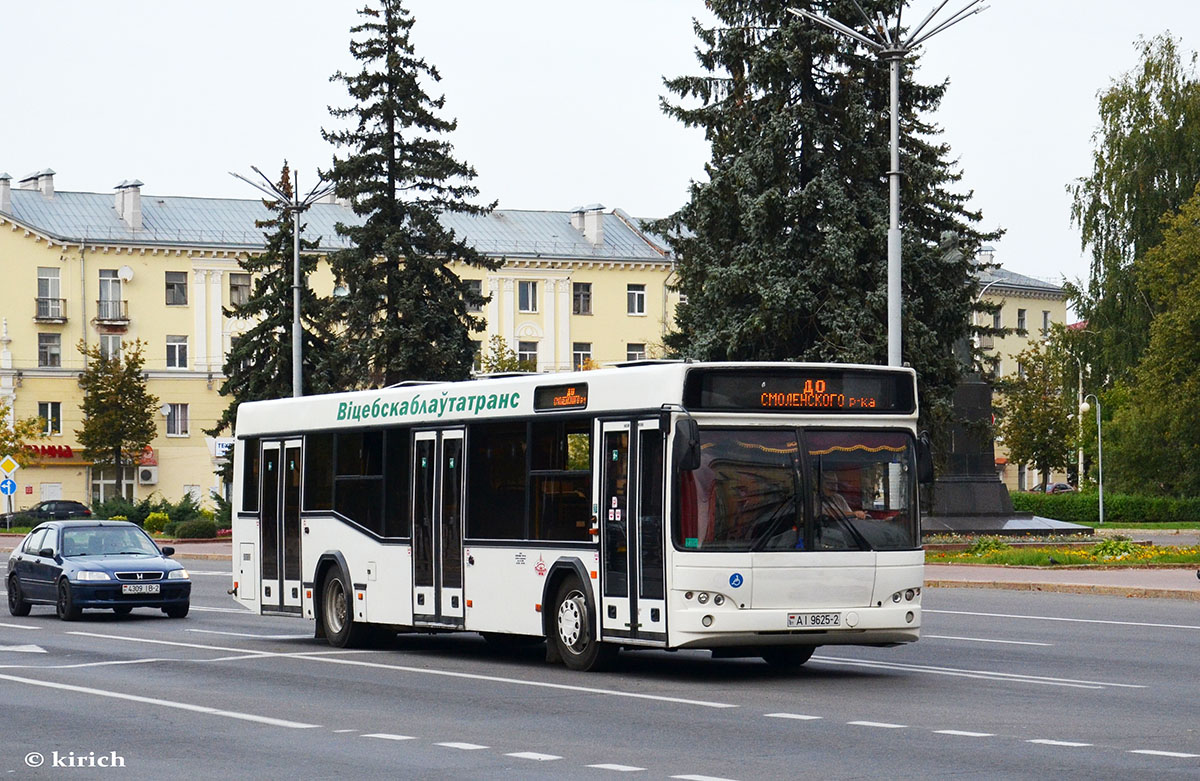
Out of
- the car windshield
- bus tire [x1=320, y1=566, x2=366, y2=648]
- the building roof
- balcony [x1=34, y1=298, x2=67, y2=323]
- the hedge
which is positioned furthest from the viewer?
the building roof

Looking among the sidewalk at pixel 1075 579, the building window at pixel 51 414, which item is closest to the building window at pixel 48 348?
the building window at pixel 51 414

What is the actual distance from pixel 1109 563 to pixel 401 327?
23.8 m

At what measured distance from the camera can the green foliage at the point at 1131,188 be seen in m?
65.1

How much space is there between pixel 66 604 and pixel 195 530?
3430cm

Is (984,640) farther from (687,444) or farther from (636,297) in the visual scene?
(636,297)

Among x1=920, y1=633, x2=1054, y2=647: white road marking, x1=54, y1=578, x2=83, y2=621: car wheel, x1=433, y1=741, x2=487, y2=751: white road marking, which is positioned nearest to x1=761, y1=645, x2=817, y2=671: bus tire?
x1=920, y1=633, x2=1054, y2=647: white road marking

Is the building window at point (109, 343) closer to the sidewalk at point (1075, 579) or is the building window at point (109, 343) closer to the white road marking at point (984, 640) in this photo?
the sidewalk at point (1075, 579)

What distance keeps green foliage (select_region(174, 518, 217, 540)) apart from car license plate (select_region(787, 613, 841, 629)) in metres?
46.3

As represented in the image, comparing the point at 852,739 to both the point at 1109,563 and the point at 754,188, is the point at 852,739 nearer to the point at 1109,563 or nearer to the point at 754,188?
the point at 1109,563

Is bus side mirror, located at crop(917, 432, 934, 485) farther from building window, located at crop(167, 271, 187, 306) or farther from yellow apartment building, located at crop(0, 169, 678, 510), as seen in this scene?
building window, located at crop(167, 271, 187, 306)

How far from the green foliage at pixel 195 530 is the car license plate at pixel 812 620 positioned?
152 feet

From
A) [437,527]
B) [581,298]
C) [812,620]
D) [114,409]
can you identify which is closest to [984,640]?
[812,620]

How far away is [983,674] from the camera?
54.3 ft

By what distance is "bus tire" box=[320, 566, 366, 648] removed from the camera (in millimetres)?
20438
